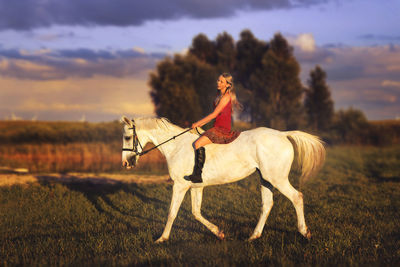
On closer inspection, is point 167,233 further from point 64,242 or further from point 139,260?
point 64,242

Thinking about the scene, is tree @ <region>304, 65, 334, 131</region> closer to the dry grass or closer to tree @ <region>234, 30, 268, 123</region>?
tree @ <region>234, 30, 268, 123</region>

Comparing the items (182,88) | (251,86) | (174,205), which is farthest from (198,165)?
(251,86)

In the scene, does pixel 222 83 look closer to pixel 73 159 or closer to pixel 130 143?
pixel 130 143

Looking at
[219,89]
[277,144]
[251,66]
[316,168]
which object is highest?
[251,66]

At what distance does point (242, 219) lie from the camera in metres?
8.54

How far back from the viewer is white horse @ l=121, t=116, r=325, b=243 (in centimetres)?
659

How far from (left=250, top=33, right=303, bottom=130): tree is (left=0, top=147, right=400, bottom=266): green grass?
3093 cm

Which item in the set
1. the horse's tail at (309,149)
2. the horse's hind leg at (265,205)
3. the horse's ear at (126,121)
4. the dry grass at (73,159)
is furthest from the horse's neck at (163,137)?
the dry grass at (73,159)

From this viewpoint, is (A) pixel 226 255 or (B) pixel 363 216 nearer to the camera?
(A) pixel 226 255

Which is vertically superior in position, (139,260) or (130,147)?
(130,147)

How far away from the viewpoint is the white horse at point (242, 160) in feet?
21.6

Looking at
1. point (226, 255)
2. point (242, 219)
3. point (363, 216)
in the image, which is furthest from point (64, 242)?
point (363, 216)

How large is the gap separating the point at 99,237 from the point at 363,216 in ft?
21.0

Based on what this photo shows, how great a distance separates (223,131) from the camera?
22.2ft
